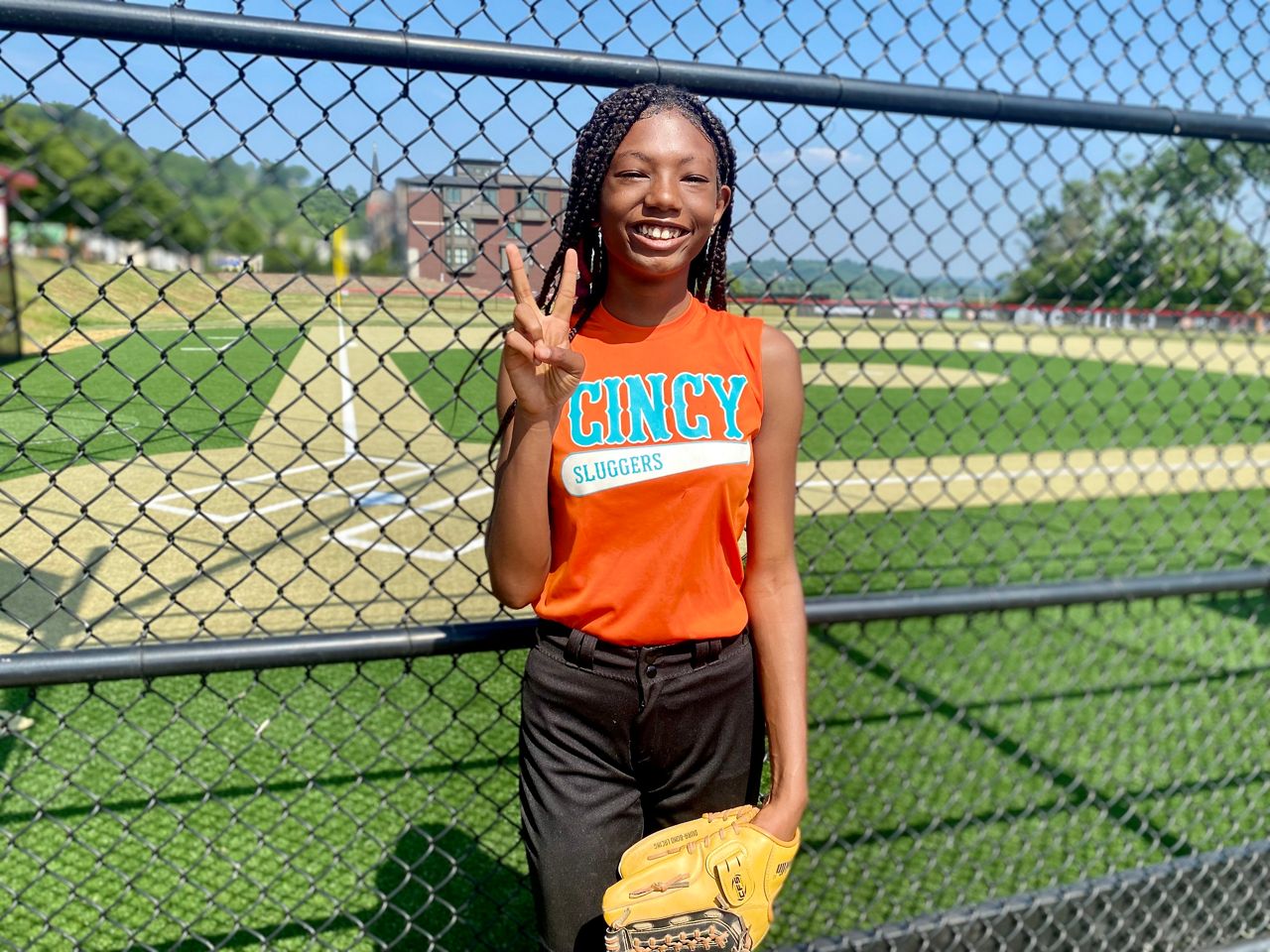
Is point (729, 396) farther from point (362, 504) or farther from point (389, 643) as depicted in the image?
point (362, 504)

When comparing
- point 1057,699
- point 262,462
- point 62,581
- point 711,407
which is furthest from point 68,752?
point 1057,699

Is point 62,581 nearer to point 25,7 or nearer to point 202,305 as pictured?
point 202,305

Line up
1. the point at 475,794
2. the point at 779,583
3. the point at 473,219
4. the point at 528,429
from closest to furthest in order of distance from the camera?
the point at 528,429, the point at 779,583, the point at 473,219, the point at 475,794

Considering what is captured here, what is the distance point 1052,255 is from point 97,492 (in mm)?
3011

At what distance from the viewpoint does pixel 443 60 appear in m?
1.78

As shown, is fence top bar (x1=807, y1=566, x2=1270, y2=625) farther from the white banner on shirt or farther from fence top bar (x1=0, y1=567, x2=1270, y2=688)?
the white banner on shirt

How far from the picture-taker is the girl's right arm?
1.42 m

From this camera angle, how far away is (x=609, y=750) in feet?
5.61

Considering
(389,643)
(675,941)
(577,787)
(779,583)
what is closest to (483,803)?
(389,643)

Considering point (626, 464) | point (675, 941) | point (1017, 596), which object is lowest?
point (675, 941)

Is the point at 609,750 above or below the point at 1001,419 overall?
below

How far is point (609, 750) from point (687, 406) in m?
0.63

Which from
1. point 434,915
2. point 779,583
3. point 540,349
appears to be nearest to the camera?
point 540,349

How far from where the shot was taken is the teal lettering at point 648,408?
5.35 feet
